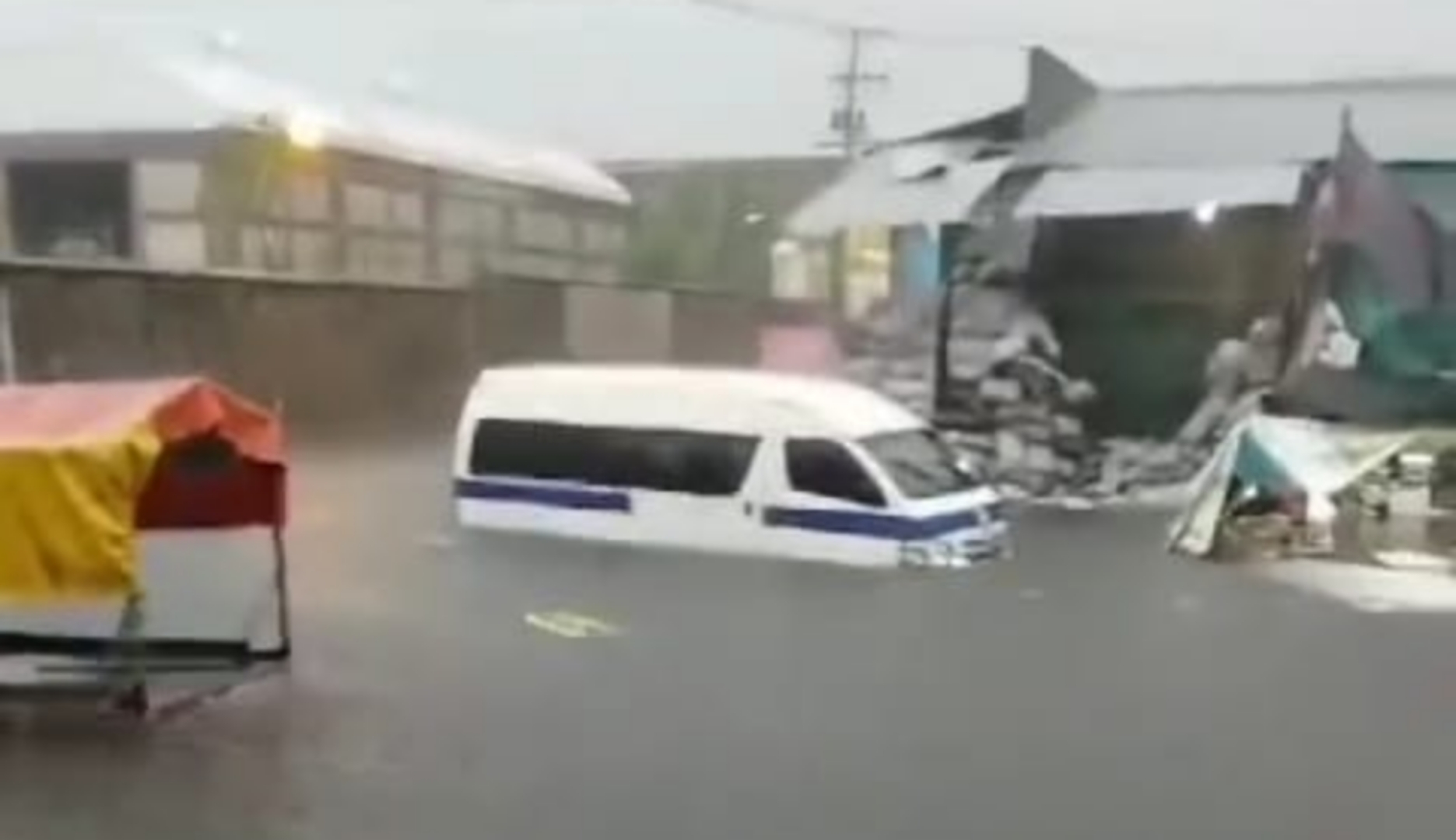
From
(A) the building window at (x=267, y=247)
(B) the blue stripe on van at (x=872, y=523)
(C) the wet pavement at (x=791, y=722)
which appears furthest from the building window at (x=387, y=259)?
(C) the wet pavement at (x=791, y=722)

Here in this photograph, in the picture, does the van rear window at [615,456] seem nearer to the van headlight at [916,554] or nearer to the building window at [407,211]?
the van headlight at [916,554]

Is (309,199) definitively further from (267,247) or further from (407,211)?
(407,211)

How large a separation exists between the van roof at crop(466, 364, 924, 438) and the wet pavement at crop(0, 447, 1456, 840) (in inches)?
45.4

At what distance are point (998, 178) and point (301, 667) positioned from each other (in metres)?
8.40

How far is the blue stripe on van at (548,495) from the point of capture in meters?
11.1

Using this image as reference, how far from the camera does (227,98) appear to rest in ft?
48.7

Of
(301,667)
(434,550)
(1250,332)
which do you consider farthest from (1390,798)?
(1250,332)

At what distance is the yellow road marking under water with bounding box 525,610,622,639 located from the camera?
8.21m

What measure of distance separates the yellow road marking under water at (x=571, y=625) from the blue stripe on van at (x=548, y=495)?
2343 mm

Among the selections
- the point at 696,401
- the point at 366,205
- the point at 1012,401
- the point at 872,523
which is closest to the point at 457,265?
the point at 366,205

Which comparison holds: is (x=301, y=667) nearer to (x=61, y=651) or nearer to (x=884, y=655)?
(x=61, y=651)

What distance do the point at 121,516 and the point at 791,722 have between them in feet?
6.69

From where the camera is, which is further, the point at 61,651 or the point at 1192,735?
the point at 61,651

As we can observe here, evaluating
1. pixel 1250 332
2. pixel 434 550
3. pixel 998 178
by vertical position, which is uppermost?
pixel 998 178
